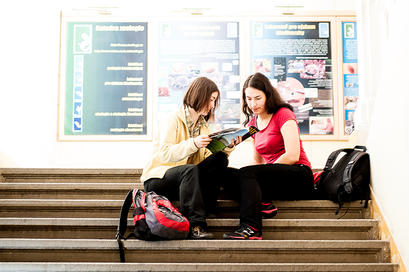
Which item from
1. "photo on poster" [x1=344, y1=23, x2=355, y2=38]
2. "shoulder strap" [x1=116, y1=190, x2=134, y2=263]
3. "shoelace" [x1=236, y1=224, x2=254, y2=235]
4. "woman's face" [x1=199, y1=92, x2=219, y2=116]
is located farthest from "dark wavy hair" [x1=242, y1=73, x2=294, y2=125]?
"photo on poster" [x1=344, y1=23, x2=355, y2=38]

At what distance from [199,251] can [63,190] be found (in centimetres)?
139

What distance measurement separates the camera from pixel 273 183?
3.51 metres

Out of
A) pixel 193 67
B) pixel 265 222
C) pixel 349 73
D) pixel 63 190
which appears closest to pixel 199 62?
pixel 193 67

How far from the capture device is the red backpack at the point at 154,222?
9.95ft

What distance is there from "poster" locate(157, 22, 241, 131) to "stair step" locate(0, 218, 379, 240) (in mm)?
2564

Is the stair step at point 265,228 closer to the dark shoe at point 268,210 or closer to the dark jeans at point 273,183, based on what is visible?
the dark shoe at point 268,210

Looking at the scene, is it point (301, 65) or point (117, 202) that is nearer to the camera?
point (117, 202)

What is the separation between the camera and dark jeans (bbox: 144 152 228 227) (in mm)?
3199

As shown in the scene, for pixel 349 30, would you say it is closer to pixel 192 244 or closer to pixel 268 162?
pixel 268 162

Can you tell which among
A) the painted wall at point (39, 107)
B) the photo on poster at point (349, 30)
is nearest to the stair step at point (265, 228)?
the painted wall at point (39, 107)

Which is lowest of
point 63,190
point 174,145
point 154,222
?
point 154,222

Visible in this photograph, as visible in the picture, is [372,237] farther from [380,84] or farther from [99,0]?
[99,0]

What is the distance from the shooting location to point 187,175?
3.29 m

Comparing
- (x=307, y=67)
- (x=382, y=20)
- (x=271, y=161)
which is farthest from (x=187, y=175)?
(x=307, y=67)
